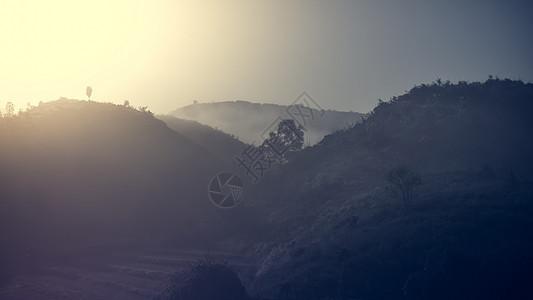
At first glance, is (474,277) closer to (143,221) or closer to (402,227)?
(402,227)

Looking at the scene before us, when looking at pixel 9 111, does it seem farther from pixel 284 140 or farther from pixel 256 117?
pixel 256 117

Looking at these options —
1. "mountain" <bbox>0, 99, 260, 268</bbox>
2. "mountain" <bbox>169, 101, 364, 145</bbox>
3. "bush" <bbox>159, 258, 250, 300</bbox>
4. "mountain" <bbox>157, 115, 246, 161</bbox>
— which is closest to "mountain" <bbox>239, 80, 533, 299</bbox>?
"bush" <bbox>159, 258, 250, 300</bbox>

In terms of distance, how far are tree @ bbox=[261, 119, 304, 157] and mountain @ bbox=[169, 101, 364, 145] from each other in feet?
177

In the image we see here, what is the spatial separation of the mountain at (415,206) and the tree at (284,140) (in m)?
A: 6.20

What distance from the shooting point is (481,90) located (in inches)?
2781

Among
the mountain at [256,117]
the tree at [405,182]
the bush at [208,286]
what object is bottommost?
the bush at [208,286]

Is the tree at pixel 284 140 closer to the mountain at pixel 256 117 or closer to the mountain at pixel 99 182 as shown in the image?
the mountain at pixel 99 182

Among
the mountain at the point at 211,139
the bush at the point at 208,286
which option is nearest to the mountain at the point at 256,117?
the mountain at the point at 211,139

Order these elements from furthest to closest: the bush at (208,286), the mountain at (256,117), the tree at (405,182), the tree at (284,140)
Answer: the mountain at (256,117) < the tree at (284,140) < the tree at (405,182) < the bush at (208,286)

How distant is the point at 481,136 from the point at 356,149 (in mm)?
17437

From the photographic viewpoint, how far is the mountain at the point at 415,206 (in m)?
25.5

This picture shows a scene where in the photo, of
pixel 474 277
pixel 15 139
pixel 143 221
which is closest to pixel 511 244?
pixel 474 277

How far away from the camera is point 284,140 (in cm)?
7594

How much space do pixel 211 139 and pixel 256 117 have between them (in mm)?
72279
